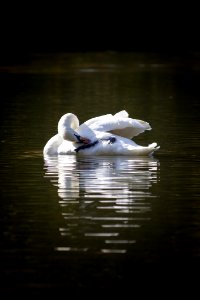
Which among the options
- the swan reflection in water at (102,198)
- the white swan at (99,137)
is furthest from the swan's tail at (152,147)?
the swan reflection in water at (102,198)

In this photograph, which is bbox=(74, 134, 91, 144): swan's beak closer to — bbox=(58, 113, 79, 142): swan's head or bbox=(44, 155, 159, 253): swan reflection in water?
bbox=(58, 113, 79, 142): swan's head

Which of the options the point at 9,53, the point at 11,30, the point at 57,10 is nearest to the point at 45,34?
the point at 11,30

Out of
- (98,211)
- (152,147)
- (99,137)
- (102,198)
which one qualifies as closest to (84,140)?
(99,137)

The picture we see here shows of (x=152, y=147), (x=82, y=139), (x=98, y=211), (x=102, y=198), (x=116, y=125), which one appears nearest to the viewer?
(x=98, y=211)

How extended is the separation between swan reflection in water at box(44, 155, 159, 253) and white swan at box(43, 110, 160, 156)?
10cm

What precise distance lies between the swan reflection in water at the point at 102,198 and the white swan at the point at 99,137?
0.10 metres

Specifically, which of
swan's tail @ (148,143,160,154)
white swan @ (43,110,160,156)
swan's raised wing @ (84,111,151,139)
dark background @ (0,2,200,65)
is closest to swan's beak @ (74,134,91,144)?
white swan @ (43,110,160,156)

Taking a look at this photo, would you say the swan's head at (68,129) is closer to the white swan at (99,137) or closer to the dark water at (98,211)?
the white swan at (99,137)

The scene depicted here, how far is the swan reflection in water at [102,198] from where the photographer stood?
9.83 metres

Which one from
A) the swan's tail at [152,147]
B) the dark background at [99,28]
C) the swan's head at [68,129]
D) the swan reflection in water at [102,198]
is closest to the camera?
the swan reflection in water at [102,198]

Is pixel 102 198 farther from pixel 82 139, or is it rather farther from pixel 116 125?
pixel 116 125

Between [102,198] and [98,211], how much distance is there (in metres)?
0.69

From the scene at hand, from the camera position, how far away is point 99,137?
1468 centimetres

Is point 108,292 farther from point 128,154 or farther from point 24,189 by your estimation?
point 128,154
